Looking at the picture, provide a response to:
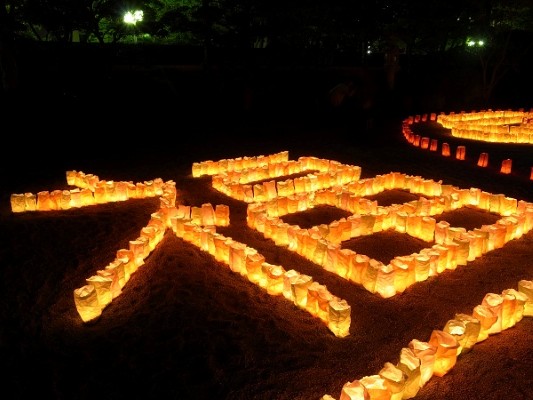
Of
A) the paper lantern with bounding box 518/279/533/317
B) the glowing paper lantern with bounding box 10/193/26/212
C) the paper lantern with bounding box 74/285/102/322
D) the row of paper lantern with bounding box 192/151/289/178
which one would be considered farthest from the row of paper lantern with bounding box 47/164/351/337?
the row of paper lantern with bounding box 192/151/289/178

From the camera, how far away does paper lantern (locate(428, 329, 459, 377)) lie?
346 centimetres

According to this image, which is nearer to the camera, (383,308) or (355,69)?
(383,308)

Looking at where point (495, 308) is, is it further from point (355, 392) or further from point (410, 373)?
point (355, 392)

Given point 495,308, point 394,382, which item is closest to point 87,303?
point 394,382

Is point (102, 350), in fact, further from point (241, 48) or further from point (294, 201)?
point (241, 48)

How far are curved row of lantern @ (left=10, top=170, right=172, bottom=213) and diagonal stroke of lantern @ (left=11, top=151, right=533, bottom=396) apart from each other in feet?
0.05

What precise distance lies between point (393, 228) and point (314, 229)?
138 cm

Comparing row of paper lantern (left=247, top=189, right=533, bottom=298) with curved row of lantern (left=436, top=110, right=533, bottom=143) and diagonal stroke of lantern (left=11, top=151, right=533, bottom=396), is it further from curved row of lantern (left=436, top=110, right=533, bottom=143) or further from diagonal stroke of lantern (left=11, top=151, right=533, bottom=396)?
curved row of lantern (left=436, top=110, right=533, bottom=143)

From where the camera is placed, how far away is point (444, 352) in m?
3.46

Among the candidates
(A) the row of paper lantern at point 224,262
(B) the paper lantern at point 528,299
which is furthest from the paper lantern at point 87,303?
(B) the paper lantern at point 528,299

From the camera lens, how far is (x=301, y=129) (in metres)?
15.0

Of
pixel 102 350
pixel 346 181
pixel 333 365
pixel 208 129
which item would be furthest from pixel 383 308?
pixel 208 129

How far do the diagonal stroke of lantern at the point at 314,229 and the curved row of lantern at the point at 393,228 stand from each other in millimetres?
12

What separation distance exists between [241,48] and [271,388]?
670 inches
